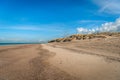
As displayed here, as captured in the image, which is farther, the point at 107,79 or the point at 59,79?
the point at 59,79

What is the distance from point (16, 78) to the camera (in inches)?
319

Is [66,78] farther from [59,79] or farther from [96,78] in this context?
[96,78]

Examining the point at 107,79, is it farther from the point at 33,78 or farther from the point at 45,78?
the point at 33,78

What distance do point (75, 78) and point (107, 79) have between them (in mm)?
1746

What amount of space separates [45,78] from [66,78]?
123cm

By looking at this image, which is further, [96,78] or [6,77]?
[6,77]

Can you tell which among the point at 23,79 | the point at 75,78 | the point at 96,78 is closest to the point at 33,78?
the point at 23,79

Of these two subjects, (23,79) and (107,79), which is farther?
(23,79)

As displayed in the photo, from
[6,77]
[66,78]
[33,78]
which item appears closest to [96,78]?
[66,78]

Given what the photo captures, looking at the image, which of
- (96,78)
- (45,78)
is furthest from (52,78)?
(96,78)

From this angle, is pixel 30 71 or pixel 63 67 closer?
pixel 30 71

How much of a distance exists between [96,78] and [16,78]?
465 centimetres

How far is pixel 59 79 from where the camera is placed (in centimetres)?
786

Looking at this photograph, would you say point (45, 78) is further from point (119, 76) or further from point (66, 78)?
point (119, 76)
